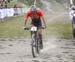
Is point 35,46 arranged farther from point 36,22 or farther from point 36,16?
point 36,16

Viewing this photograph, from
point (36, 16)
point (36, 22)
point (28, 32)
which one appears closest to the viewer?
point (36, 16)

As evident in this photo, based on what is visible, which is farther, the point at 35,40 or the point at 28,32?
Result: the point at 28,32

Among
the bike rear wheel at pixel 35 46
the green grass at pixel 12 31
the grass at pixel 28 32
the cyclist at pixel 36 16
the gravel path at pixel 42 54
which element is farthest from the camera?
the green grass at pixel 12 31

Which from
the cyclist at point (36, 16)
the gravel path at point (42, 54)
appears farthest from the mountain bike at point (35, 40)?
the cyclist at point (36, 16)

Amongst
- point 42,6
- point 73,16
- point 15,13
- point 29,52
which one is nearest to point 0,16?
point 15,13

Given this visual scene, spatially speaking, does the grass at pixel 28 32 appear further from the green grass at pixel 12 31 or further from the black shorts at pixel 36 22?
the black shorts at pixel 36 22

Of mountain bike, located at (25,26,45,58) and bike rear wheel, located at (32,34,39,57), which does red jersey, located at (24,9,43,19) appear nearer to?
mountain bike, located at (25,26,45,58)

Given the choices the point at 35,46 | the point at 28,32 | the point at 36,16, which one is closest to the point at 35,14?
the point at 36,16

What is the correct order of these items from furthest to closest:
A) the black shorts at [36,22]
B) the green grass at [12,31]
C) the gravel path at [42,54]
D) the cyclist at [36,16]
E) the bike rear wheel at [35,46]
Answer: the green grass at [12,31], the black shorts at [36,22], the cyclist at [36,16], the bike rear wheel at [35,46], the gravel path at [42,54]

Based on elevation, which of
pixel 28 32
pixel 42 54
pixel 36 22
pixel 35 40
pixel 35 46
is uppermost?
pixel 36 22

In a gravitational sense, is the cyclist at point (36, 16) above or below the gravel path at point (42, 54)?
above

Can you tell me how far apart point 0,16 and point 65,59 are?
23.6m

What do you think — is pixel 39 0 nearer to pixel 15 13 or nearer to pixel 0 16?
pixel 15 13

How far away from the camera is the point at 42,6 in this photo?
81.1 metres
